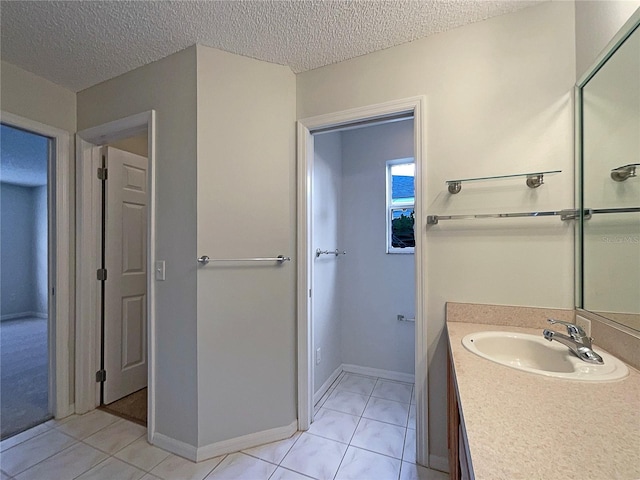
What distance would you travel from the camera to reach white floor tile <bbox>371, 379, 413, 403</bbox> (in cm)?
223

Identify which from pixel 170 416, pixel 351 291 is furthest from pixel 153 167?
pixel 351 291

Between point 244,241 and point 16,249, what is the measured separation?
5.88 metres

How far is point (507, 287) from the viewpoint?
1.39 meters

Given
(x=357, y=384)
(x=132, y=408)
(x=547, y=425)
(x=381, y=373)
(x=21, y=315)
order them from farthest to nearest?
1. (x=21, y=315)
2. (x=381, y=373)
3. (x=357, y=384)
4. (x=132, y=408)
5. (x=547, y=425)

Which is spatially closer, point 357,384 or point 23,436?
point 23,436

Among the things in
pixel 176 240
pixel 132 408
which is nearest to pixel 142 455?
pixel 132 408

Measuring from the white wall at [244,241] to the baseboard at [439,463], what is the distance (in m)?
0.84

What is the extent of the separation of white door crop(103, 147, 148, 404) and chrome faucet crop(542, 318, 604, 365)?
2.54 meters

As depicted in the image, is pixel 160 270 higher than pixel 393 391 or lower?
higher

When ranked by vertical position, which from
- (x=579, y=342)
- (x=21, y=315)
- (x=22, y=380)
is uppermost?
(x=579, y=342)

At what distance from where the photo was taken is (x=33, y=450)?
1.64m

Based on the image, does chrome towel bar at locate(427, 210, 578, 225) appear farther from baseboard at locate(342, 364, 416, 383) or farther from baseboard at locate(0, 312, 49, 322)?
baseboard at locate(0, 312, 49, 322)

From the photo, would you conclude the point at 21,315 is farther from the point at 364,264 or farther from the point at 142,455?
the point at 364,264

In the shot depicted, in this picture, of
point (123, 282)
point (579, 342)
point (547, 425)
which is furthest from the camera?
point (123, 282)
